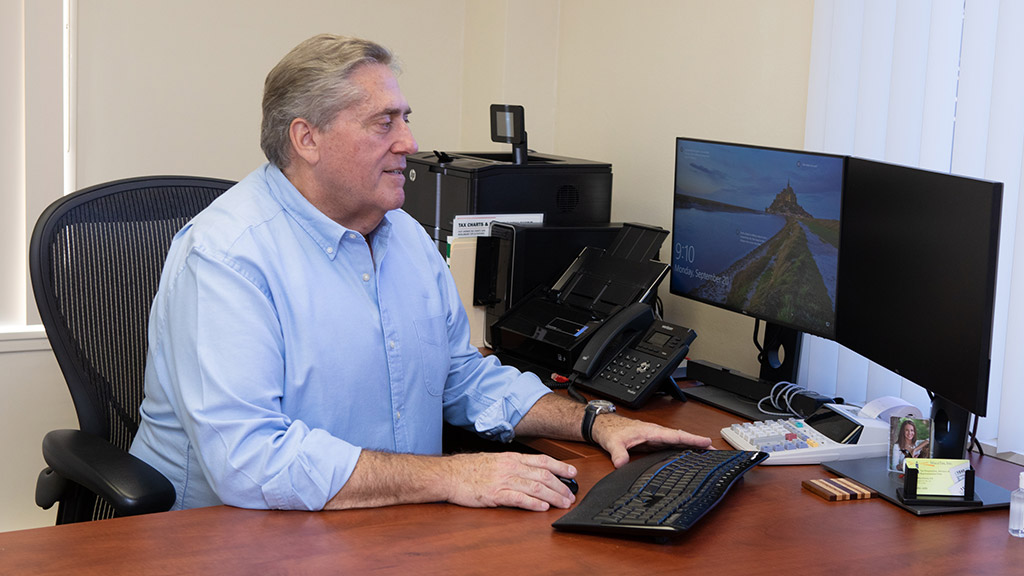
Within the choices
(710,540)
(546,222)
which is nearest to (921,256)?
(710,540)

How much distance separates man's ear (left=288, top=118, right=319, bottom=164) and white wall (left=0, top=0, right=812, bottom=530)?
1123 millimetres

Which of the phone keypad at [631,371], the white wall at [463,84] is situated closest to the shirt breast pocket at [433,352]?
the phone keypad at [631,371]

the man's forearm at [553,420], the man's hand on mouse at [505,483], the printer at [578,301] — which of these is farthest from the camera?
the printer at [578,301]

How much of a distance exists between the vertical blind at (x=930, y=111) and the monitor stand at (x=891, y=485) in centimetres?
21

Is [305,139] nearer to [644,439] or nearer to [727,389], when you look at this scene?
[644,439]

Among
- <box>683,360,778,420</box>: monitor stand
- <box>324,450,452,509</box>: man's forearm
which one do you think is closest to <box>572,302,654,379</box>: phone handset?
<box>683,360,778,420</box>: monitor stand

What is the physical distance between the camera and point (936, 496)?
1438 millimetres

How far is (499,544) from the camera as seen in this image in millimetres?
1257

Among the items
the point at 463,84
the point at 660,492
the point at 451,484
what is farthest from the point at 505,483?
the point at 463,84

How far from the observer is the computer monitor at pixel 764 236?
184cm

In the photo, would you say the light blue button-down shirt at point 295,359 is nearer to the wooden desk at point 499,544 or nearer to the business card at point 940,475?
the wooden desk at point 499,544

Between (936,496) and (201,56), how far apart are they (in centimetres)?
243

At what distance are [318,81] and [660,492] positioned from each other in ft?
2.78

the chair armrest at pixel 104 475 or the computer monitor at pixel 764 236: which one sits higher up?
the computer monitor at pixel 764 236
